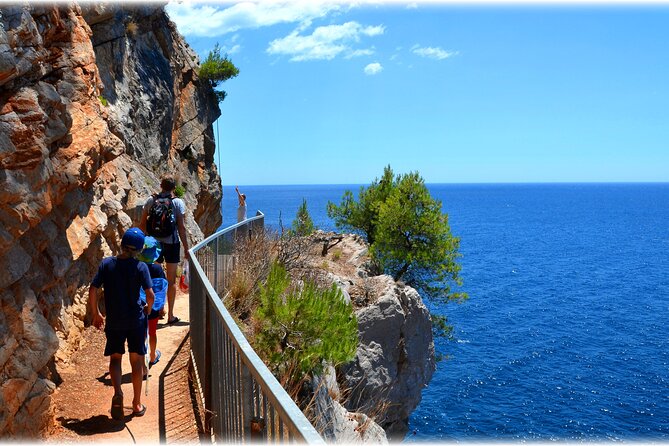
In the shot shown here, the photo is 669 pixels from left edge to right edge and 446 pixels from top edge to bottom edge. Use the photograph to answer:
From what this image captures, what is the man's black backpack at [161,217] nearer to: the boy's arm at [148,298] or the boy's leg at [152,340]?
the boy's leg at [152,340]

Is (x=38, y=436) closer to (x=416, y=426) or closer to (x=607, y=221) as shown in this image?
(x=416, y=426)

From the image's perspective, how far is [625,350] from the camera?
38000 millimetres

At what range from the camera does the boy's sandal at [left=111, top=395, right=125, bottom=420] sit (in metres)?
6.00

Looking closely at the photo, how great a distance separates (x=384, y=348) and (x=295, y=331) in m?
10.1

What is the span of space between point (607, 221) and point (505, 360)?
11340 cm

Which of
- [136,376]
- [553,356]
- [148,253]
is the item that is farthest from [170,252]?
[553,356]

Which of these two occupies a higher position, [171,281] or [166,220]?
[166,220]

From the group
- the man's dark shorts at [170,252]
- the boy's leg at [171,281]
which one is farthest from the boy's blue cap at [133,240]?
the boy's leg at [171,281]

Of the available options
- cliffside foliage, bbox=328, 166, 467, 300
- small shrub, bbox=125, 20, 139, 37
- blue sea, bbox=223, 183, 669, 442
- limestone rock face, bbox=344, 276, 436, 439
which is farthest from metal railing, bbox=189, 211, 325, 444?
cliffside foliage, bbox=328, 166, 467, 300

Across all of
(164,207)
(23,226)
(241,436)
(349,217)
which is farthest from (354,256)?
(241,436)

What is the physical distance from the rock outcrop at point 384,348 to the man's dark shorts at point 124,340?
846cm

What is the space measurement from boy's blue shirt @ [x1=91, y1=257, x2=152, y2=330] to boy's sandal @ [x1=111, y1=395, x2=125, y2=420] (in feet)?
2.48

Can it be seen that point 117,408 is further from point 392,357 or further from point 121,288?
point 392,357

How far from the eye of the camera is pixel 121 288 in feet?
19.4
